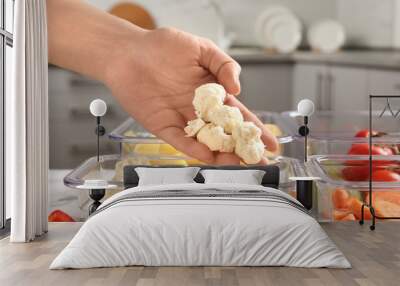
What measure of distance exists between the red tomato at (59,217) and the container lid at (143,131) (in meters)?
0.82

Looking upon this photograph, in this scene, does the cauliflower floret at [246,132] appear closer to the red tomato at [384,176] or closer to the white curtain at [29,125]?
the red tomato at [384,176]

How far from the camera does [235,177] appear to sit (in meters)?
5.81

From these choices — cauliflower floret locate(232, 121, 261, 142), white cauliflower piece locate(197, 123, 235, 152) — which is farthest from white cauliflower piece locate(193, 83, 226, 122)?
cauliflower floret locate(232, 121, 261, 142)

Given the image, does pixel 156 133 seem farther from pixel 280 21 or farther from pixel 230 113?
pixel 280 21

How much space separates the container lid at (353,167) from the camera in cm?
600

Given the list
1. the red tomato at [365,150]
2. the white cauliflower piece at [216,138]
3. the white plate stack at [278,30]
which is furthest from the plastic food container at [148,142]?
the white plate stack at [278,30]

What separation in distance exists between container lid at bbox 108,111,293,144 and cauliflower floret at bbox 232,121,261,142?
18 cm

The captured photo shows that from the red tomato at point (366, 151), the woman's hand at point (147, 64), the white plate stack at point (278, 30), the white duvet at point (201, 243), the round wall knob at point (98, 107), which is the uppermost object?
the white plate stack at point (278, 30)

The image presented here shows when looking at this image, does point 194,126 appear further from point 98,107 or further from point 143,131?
point 98,107

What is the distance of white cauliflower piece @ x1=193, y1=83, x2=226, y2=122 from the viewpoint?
6059 millimetres

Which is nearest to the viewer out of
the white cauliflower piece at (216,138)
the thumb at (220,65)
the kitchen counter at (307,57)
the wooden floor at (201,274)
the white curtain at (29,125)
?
the wooden floor at (201,274)

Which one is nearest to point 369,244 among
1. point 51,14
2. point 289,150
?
point 289,150

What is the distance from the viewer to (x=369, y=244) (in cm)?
509

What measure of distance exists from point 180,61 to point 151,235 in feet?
7.76
